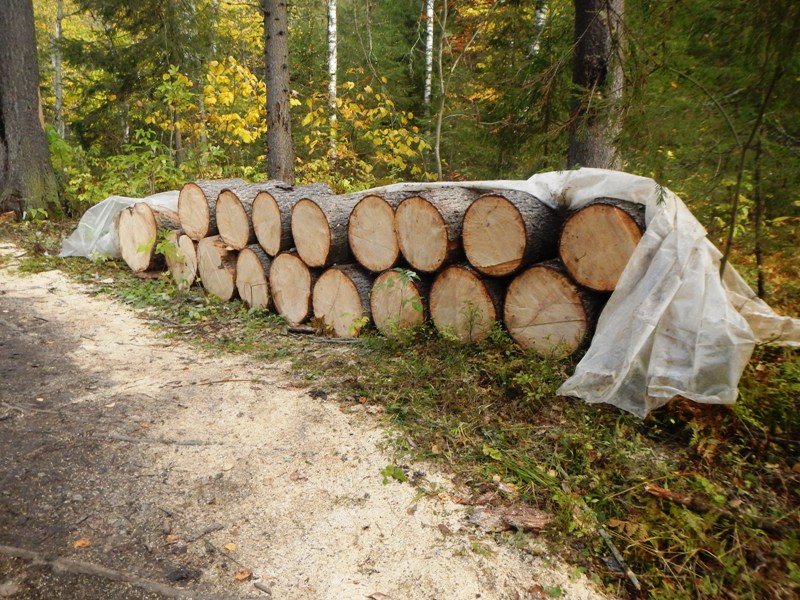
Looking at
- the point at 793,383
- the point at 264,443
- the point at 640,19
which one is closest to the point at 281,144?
the point at 640,19

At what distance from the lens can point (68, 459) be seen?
8.73 ft

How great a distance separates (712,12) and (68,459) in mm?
4457

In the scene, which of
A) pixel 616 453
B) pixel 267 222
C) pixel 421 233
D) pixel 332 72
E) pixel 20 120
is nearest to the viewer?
pixel 616 453

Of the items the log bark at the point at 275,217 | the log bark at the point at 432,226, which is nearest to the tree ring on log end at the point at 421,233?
the log bark at the point at 432,226

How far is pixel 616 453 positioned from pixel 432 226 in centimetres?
201

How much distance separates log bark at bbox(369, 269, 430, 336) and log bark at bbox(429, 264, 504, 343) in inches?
5.3

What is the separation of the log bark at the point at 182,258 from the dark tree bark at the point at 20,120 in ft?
12.4

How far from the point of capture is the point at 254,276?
5.21m

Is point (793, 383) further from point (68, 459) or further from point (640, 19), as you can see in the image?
point (68, 459)

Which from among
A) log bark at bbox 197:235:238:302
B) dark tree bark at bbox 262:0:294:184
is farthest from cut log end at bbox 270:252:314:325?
dark tree bark at bbox 262:0:294:184

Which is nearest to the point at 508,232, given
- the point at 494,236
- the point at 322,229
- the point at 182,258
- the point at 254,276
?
the point at 494,236

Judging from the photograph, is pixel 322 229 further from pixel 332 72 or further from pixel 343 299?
pixel 332 72

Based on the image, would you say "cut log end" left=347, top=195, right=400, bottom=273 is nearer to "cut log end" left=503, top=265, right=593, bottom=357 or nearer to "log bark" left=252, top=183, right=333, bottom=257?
"log bark" left=252, top=183, right=333, bottom=257

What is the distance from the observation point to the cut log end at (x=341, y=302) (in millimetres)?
4355
